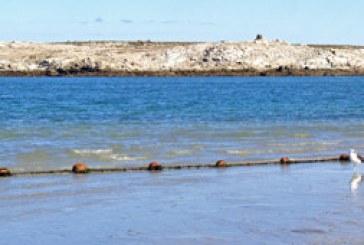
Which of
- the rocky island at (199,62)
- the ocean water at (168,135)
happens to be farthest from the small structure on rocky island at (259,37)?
the ocean water at (168,135)

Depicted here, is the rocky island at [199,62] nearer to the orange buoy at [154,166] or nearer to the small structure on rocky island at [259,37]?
the small structure on rocky island at [259,37]

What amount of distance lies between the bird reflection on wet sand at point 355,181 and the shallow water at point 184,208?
155 mm

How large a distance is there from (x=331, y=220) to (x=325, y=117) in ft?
105

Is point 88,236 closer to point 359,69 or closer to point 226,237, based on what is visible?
point 226,237

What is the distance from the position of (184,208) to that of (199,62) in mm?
146094

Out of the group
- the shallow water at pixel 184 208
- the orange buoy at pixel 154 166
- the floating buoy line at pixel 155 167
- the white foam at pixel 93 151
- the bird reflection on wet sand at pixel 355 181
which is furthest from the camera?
the white foam at pixel 93 151

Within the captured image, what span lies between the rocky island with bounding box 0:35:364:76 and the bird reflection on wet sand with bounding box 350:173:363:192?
456 ft

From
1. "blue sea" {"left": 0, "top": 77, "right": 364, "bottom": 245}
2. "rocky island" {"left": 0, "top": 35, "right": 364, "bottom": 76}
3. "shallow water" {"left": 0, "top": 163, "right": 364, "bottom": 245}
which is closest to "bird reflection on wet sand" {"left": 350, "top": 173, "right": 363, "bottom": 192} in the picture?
"blue sea" {"left": 0, "top": 77, "right": 364, "bottom": 245}

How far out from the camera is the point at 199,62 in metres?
160

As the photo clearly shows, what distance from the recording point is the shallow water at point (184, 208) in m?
12.3

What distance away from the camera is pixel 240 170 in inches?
797

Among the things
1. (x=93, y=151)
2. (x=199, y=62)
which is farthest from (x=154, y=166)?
(x=199, y=62)

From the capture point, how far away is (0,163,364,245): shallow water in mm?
12266

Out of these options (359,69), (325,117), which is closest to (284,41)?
(359,69)
